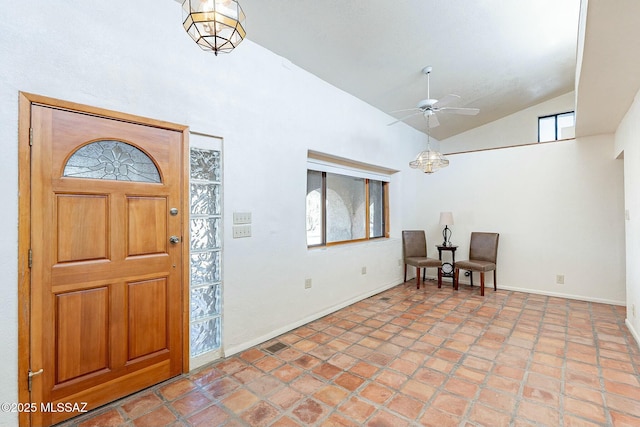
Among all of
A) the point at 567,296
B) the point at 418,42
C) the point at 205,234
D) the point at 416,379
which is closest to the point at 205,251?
the point at 205,234

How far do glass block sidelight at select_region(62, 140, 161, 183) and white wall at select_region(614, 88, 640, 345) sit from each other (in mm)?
4384

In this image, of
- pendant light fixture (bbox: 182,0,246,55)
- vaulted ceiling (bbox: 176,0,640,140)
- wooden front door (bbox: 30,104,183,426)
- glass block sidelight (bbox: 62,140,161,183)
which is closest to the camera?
pendant light fixture (bbox: 182,0,246,55)

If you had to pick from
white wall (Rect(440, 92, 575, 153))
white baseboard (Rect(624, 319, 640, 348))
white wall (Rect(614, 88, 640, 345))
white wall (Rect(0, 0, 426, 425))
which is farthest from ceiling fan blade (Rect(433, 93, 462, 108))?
white wall (Rect(440, 92, 575, 153))

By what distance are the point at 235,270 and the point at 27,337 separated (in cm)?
135

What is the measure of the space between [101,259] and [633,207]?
15.8ft

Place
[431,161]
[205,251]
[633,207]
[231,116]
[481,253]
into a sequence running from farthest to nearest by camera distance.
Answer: [481,253], [431,161], [633,207], [231,116], [205,251]

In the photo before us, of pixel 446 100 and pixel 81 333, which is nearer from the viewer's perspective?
pixel 81 333

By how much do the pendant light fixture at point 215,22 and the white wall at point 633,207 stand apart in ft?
12.1

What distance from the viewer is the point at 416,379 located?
220 cm

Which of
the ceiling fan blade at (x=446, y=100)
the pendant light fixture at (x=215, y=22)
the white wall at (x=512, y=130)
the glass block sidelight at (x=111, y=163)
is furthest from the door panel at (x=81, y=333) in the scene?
the white wall at (x=512, y=130)

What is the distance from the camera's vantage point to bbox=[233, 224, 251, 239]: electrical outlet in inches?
103

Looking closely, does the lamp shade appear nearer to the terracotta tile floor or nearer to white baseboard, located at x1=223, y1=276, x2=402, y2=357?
white baseboard, located at x1=223, y1=276, x2=402, y2=357

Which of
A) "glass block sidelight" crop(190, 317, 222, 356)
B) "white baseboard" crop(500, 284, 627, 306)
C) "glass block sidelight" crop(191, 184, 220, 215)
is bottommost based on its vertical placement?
"white baseboard" crop(500, 284, 627, 306)

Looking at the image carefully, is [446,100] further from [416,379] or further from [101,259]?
[101,259]
